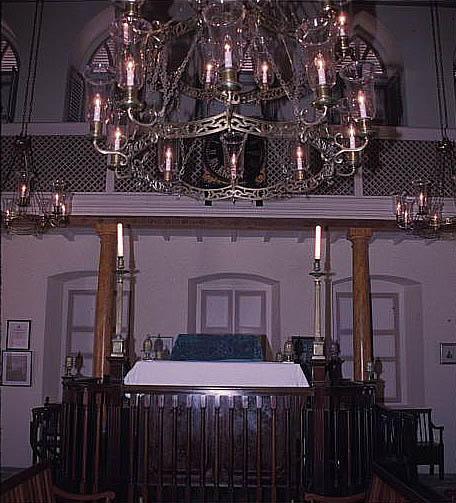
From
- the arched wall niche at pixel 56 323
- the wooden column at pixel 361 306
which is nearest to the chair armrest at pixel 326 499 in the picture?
the wooden column at pixel 361 306

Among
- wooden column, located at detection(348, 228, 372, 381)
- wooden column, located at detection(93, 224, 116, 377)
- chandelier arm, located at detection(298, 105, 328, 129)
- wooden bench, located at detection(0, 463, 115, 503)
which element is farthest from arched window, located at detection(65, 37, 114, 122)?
wooden bench, located at detection(0, 463, 115, 503)

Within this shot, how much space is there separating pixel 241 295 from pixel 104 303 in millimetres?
2908

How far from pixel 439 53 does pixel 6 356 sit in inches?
311

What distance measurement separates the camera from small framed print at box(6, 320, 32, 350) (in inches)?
394

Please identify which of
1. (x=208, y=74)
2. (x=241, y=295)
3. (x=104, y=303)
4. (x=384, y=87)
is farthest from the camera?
(x=241, y=295)

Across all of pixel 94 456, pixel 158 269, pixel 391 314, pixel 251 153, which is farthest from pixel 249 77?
pixel 94 456

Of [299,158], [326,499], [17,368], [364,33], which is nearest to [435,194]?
[364,33]

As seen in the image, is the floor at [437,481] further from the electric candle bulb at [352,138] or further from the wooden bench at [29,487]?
the electric candle bulb at [352,138]

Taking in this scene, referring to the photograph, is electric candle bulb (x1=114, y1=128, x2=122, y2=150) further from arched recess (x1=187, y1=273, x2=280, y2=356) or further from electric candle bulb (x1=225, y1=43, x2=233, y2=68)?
arched recess (x1=187, y1=273, x2=280, y2=356)

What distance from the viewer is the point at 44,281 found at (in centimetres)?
1018

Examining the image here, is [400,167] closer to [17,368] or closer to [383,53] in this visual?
[383,53]

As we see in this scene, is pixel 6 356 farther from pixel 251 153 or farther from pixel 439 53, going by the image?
pixel 439 53

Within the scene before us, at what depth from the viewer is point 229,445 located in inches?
203

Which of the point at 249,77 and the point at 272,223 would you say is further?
the point at 249,77
